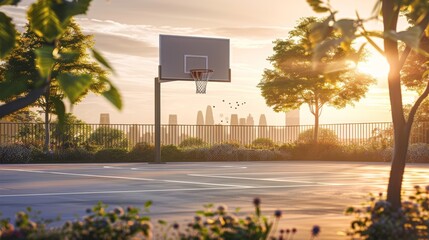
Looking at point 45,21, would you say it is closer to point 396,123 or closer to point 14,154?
point 396,123

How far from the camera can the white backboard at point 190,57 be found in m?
31.8

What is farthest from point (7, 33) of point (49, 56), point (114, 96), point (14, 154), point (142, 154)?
point (142, 154)

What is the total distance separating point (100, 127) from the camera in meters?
40.6

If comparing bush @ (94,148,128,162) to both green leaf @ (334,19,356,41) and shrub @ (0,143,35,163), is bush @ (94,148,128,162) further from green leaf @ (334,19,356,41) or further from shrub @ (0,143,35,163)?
green leaf @ (334,19,356,41)

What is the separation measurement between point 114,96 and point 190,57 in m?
29.6

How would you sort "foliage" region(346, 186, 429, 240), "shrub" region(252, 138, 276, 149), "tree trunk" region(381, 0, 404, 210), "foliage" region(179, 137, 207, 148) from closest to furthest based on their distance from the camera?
"foliage" region(346, 186, 429, 240), "tree trunk" region(381, 0, 404, 210), "foliage" region(179, 137, 207, 148), "shrub" region(252, 138, 276, 149)

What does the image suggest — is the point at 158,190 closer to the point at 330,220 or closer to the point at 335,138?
the point at 330,220

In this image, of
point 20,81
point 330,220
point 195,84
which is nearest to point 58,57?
point 20,81

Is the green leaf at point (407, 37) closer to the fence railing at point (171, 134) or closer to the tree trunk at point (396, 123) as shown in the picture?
the tree trunk at point (396, 123)

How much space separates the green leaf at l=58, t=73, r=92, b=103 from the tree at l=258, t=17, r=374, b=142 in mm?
38433

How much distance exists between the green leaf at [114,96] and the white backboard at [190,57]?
2839cm

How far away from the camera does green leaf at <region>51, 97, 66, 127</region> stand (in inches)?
142

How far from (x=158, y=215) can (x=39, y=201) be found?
3.22 metres

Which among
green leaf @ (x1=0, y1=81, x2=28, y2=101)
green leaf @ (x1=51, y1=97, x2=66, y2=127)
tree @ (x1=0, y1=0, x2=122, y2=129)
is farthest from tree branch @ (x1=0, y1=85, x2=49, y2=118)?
green leaf @ (x1=0, y1=81, x2=28, y2=101)
